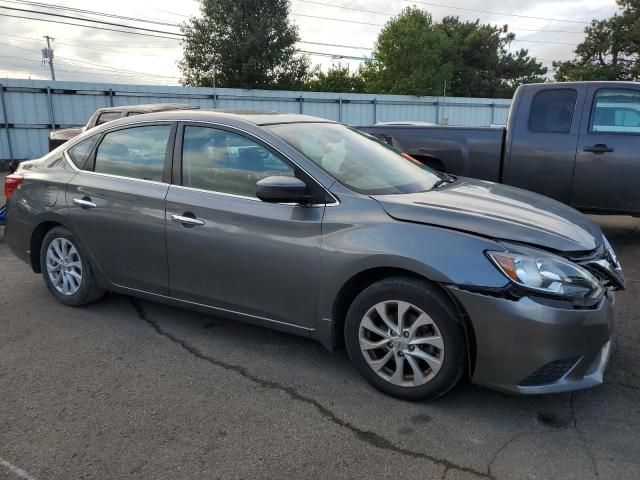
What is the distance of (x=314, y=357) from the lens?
3.72m

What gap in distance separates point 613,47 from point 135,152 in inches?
2003

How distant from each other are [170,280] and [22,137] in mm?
15711

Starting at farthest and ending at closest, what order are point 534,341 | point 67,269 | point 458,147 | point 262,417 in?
point 458,147 → point 67,269 → point 262,417 → point 534,341

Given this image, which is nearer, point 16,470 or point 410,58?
point 16,470

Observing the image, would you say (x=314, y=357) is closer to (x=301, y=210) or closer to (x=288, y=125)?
(x=301, y=210)

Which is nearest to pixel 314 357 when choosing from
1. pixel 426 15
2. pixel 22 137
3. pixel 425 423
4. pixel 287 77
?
pixel 425 423

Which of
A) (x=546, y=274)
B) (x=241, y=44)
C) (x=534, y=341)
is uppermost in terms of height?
(x=241, y=44)

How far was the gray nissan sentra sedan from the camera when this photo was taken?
9.17 ft

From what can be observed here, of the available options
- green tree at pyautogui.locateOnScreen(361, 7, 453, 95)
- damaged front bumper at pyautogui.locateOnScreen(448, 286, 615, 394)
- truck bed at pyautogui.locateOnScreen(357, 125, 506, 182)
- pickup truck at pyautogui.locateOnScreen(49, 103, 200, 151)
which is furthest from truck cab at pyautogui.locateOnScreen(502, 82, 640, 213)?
green tree at pyautogui.locateOnScreen(361, 7, 453, 95)

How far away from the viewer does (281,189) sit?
3199 millimetres

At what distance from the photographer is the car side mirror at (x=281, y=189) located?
3.20 m

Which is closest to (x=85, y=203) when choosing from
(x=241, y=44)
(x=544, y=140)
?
(x=544, y=140)

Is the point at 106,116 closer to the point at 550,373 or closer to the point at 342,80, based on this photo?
the point at 550,373

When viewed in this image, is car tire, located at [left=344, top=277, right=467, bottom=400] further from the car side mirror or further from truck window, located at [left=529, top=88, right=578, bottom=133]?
truck window, located at [left=529, top=88, right=578, bottom=133]
